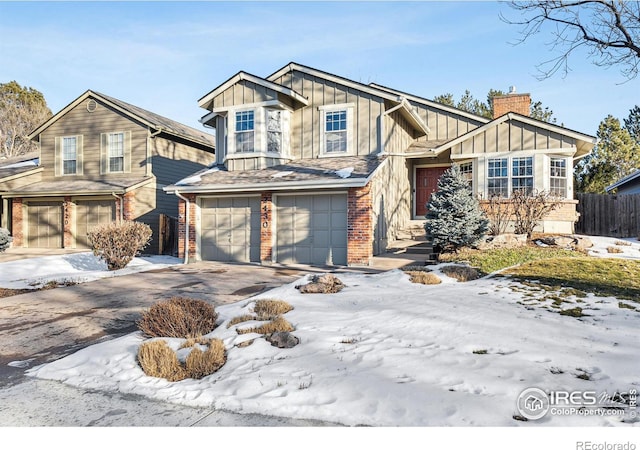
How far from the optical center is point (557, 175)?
1435 cm

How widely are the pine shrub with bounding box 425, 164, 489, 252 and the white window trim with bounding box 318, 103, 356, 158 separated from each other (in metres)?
4.03

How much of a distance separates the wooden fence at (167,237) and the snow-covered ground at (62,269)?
5.05 feet

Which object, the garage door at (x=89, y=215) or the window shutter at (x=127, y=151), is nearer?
the garage door at (x=89, y=215)

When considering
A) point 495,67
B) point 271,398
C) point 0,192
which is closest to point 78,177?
point 0,192

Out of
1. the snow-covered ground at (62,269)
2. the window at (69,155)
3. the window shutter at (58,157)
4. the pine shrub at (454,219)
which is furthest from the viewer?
the window shutter at (58,157)

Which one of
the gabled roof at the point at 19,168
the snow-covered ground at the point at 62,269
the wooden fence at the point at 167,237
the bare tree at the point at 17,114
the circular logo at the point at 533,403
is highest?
the bare tree at the point at 17,114

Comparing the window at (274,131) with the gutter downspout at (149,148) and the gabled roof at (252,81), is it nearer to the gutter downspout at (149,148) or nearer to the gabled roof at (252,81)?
the gabled roof at (252,81)

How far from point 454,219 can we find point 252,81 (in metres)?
8.69

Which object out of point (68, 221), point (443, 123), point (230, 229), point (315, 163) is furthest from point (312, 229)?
point (68, 221)

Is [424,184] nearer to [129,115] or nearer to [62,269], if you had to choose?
[129,115]

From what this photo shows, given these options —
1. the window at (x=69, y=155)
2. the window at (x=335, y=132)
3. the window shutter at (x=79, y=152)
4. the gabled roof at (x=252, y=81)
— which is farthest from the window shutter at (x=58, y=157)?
the window at (x=335, y=132)

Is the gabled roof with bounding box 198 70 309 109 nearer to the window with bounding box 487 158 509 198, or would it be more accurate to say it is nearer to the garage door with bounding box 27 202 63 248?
the window with bounding box 487 158 509 198

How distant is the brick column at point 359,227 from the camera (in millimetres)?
12359

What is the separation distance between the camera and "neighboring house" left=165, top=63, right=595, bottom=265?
1355cm
